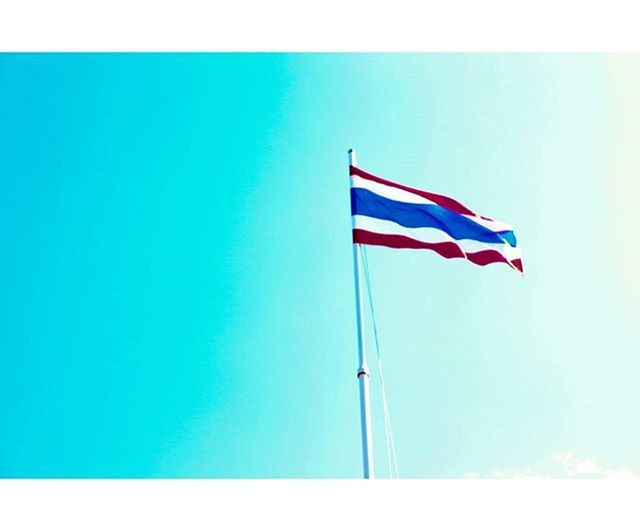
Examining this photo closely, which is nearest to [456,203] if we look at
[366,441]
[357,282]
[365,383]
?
[357,282]

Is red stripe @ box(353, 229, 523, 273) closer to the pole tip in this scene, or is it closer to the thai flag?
the thai flag

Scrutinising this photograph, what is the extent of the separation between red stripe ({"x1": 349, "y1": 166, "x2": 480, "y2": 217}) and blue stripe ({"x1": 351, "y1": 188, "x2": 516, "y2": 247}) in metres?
0.09

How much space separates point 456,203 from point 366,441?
16.1 ft

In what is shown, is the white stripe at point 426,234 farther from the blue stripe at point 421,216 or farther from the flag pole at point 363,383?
the flag pole at point 363,383

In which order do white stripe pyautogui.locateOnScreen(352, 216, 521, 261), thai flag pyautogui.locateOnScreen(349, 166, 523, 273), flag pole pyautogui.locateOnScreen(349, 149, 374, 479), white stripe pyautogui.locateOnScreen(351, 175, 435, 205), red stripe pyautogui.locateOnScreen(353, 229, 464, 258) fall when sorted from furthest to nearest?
1. white stripe pyautogui.locateOnScreen(351, 175, 435, 205)
2. thai flag pyautogui.locateOnScreen(349, 166, 523, 273)
3. white stripe pyautogui.locateOnScreen(352, 216, 521, 261)
4. red stripe pyautogui.locateOnScreen(353, 229, 464, 258)
5. flag pole pyautogui.locateOnScreen(349, 149, 374, 479)

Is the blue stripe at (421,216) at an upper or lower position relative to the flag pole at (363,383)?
upper

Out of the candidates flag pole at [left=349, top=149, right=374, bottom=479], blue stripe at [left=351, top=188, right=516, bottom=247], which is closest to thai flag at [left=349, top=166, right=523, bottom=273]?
blue stripe at [left=351, top=188, right=516, bottom=247]

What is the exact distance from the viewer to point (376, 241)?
35.9ft

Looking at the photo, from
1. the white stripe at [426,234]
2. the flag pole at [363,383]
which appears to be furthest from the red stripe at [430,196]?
the flag pole at [363,383]

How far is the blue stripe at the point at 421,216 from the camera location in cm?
1117

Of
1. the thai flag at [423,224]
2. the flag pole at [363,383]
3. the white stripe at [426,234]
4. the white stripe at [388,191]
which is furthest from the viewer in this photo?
the white stripe at [388,191]

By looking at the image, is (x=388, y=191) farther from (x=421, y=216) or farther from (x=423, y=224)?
(x=423, y=224)

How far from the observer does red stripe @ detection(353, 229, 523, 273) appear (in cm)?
1087
